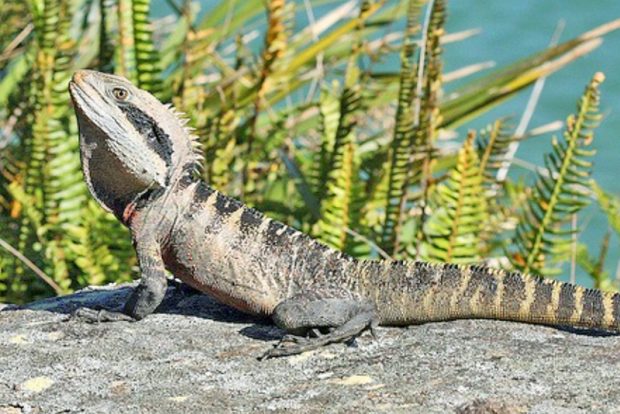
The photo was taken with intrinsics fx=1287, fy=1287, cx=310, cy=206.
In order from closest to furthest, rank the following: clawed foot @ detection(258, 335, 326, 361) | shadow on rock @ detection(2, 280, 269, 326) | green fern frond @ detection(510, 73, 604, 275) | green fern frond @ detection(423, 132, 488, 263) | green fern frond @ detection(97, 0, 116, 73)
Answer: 1. clawed foot @ detection(258, 335, 326, 361)
2. shadow on rock @ detection(2, 280, 269, 326)
3. green fern frond @ detection(510, 73, 604, 275)
4. green fern frond @ detection(423, 132, 488, 263)
5. green fern frond @ detection(97, 0, 116, 73)

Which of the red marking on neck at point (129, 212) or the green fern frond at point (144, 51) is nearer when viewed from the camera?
the red marking on neck at point (129, 212)

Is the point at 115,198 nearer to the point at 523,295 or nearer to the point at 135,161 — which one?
the point at 135,161

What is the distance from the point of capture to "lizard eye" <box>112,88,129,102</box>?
4.84 metres

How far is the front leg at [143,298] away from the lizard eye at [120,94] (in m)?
0.61

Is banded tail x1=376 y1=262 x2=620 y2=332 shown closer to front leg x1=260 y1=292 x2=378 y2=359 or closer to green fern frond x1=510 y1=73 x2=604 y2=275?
front leg x1=260 y1=292 x2=378 y2=359

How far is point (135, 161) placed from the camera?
16.0ft

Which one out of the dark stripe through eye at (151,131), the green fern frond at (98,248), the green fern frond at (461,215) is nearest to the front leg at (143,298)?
the dark stripe through eye at (151,131)

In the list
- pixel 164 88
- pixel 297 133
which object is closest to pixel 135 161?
pixel 164 88

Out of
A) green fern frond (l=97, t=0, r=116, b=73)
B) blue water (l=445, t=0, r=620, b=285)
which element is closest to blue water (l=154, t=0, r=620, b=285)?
blue water (l=445, t=0, r=620, b=285)

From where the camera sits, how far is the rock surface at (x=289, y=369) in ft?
13.3

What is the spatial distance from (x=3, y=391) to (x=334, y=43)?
4.48 m

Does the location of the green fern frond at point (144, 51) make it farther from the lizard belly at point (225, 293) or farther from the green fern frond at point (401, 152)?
the lizard belly at point (225, 293)

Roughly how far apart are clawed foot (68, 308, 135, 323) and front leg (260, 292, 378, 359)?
1.91 feet

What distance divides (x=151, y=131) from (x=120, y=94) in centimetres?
18
